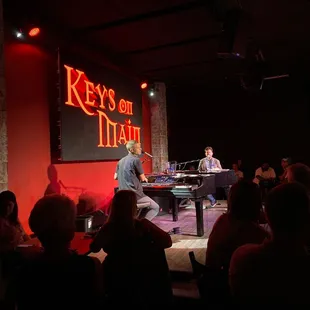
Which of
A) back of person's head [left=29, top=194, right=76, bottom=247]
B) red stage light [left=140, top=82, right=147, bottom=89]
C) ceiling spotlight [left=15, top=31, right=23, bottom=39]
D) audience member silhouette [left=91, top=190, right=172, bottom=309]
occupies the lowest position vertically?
audience member silhouette [left=91, top=190, right=172, bottom=309]

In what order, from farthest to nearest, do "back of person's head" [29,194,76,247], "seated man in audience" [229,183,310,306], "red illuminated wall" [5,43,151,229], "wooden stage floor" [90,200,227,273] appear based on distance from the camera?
"red illuminated wall" [5,43,151,229] < "wooden stage floor" [90,200,227,273] < "back of person's head" [29,194,76,247] < "seated man in audience" [229,183,310,306]

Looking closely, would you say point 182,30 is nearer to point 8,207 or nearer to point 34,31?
point 34,31

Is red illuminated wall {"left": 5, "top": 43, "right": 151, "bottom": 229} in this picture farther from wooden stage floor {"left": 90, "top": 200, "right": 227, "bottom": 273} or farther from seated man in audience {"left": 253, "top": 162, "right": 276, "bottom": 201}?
seated man in audience {"left": 253, "top": 162, "right": 276, "bottom": 201}

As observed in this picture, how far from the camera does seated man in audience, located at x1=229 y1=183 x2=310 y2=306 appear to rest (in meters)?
1.18

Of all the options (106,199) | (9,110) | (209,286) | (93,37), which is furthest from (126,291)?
(93,37)

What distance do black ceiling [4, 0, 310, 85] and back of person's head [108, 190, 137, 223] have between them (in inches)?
131

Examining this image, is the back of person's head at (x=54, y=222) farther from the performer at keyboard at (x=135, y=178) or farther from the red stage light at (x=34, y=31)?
the red stage light at (x=34, y=31)

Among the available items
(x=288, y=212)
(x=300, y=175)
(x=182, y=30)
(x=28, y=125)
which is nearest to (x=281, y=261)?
(x=288, y=212)

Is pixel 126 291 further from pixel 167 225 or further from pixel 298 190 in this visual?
pixel 167 225

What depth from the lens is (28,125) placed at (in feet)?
15.5

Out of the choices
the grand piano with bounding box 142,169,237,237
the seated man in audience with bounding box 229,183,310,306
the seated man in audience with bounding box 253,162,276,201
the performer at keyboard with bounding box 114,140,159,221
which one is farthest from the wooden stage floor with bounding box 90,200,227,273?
the seated man in audience with bounding box 229,183,310,306

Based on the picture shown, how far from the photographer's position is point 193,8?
16.0 ft

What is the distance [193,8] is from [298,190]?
4321mm

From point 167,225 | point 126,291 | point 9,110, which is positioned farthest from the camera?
point 167,225
